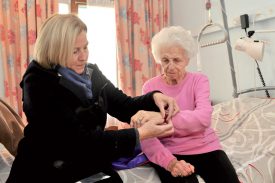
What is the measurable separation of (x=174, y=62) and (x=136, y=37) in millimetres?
1938

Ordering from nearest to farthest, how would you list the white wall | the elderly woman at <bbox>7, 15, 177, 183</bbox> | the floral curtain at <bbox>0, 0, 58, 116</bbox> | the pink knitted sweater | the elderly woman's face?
the elderly woman at <bbox>7, 15, 177, 183</bbox>
the pink knitted sweater
the elderly woman's face
the white wall
the floral curtain at <bbox>0, 0, 58, 116</bbox>

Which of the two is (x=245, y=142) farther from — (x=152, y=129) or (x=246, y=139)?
(x=152, y=129)

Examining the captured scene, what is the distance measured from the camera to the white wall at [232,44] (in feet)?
8.20

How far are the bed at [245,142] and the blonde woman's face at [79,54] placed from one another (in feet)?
1.62

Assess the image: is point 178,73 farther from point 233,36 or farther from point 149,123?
point 233,36

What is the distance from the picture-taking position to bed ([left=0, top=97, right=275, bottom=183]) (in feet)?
4.58

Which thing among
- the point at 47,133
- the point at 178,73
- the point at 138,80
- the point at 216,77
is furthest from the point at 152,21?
the point at 47,133

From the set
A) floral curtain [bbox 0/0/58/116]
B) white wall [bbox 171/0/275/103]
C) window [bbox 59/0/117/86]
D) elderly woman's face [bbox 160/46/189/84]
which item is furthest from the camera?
window [bbox 59/0/117/86]

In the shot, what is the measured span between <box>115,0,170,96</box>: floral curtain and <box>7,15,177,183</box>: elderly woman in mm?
2116

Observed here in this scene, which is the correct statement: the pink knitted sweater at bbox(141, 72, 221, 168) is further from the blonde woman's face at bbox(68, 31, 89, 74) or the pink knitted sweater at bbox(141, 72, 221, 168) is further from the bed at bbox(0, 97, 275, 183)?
the blonde woman's face at bbox(68, 31, 89, 74)

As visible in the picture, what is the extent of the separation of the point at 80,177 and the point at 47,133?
0.21 metres

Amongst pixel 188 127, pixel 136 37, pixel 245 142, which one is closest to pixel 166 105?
pixel 188 127

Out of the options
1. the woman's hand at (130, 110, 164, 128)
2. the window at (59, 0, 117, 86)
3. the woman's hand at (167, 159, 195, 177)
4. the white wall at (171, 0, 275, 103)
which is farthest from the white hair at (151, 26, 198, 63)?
the window at (59, 0, 117, 86)

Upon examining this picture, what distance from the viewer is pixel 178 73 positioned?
1510 mm
